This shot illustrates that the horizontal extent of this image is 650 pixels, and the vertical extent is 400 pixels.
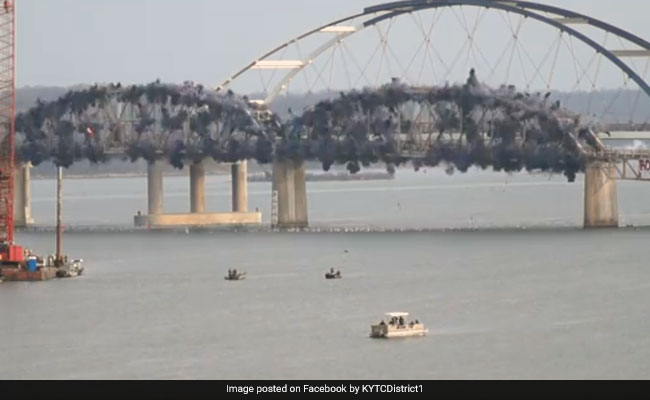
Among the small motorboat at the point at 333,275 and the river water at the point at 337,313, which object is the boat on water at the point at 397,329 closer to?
the river water at the point at 337,313

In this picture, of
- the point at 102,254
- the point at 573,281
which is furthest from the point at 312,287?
the point at 102,254

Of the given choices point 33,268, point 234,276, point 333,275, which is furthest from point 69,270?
point 333,275

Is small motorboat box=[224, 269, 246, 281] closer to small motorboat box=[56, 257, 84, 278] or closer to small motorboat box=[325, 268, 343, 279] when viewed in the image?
small motorboat box=[325, 268, 343, 279]

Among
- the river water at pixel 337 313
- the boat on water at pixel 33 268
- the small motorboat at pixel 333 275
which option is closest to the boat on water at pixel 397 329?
the river water at pixel 337 313

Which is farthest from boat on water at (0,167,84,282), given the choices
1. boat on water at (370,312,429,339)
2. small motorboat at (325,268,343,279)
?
boat on water at (370,312,429,339)
